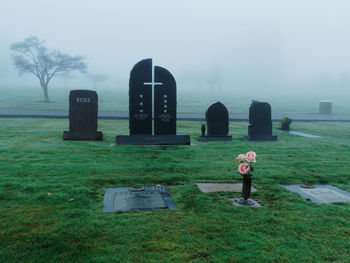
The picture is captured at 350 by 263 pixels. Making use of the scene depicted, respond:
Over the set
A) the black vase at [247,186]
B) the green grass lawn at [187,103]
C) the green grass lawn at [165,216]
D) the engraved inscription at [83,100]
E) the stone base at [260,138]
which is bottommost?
the green grass lawn at [165,216]

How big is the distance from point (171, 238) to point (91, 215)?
4.77ft

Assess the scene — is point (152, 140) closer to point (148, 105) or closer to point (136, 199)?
point (148, 105)

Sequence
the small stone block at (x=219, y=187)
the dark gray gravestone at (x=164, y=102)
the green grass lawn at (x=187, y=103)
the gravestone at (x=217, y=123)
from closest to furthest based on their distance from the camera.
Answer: the small stone block at (x=219, y=187), the dark gray gravestone at (x=164, y=102), the gravestone at (x=217, y=123), the green grass lawn at (x=187, y=103)

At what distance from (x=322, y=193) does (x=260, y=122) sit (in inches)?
324

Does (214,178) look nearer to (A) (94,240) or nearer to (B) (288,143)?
(A) (94,240)

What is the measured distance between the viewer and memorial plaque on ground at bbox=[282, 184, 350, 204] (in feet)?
19.9

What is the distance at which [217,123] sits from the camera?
14180 millimetres

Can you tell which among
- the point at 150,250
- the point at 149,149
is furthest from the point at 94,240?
the point at 149,149

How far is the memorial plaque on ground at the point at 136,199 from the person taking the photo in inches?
215

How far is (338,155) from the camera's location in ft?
35.3

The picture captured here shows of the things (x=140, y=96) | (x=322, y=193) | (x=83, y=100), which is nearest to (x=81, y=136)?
(x=83, y=100)

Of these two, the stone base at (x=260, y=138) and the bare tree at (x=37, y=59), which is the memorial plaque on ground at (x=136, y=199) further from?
the bare tree at (x=37, y=59)

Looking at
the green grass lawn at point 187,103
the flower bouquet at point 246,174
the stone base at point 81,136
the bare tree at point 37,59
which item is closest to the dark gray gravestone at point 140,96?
the stone base at point 81,136

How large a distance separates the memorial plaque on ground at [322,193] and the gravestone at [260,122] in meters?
7.30
